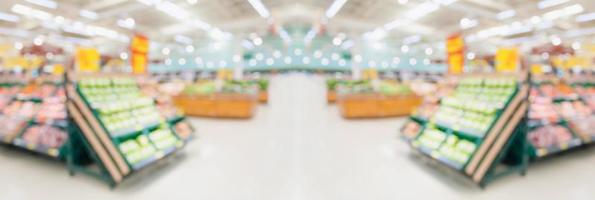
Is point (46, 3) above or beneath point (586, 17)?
above

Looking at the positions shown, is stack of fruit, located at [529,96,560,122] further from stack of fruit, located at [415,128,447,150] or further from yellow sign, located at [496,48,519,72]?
stack of fruit, located at [415,128,447,150]

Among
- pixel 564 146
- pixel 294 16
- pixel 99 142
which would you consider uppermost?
pixel 294 16

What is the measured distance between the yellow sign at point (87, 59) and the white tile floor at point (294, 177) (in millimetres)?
1383

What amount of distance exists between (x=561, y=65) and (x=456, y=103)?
5422 millimetres

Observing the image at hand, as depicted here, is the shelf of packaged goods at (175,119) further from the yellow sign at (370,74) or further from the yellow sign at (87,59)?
the yellow sign at (370,74)

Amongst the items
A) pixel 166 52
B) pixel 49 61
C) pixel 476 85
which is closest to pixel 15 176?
pixel 49 61

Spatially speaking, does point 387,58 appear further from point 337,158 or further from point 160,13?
point 337,158

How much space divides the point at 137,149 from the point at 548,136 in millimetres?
5449

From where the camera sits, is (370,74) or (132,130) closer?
(132,130)

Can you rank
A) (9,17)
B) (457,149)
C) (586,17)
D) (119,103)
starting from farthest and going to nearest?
(9,17)
(586,17)
(119,103)
(457,149)

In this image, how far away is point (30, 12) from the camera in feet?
43.2

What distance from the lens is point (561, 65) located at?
7.35m

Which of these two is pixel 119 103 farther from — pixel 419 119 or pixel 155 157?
pixel 419 119

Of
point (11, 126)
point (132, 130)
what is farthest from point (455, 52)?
point (11, 126)
